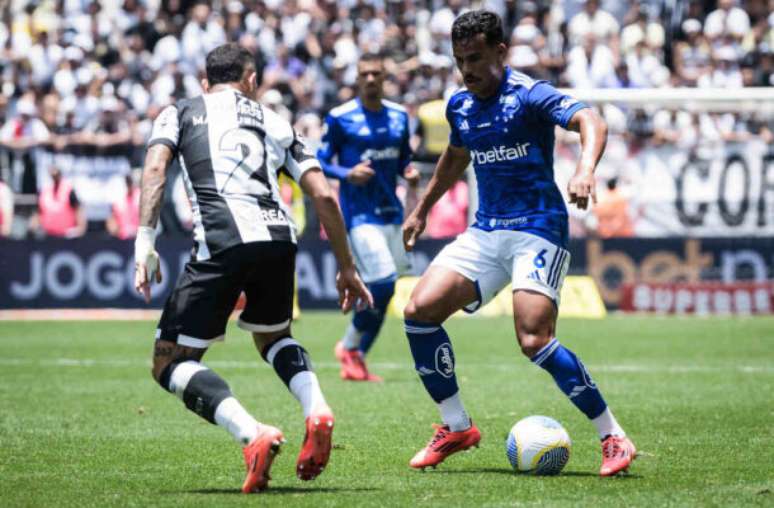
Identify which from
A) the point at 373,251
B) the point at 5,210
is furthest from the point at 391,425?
the point at 5,210

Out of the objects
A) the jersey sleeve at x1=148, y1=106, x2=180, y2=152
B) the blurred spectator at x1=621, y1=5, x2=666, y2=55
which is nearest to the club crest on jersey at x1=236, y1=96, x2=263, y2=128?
the jersey sleeve at x1=148, y1=106, x2=180, y2=152

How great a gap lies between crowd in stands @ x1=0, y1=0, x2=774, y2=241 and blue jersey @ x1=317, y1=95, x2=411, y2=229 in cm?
796

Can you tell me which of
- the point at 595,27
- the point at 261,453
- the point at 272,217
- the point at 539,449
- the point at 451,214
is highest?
the point at 595,27

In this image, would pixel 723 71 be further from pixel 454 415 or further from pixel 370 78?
pixel 454 415

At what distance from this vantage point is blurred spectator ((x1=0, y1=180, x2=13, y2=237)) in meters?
22.0

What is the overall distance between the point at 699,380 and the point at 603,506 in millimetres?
6449

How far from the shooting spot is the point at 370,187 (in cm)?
1291

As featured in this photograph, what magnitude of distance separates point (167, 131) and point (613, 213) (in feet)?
50.2

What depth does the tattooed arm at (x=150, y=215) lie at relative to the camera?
6.66 meters

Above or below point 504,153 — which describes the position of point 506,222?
below

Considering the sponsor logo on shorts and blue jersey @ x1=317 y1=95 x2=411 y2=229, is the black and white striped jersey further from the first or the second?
blue jersey @ x1=317 y1=95 x2=411 y2=229

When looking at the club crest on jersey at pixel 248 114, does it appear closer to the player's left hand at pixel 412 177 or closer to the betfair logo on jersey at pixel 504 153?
the betfair logo on jersey at pixel 504 153

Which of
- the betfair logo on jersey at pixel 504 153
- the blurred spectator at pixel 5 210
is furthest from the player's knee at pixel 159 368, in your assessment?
the blurred spectator at pixel 5 210

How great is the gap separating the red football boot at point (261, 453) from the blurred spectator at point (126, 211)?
16045 mm
